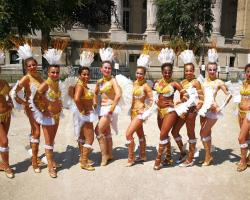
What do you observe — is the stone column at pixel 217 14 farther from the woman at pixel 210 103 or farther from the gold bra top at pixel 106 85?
the gold bra top at pixel 106 85

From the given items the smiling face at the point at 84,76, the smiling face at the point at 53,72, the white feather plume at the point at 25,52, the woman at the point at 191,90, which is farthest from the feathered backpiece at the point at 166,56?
the white feather plume at the point at 25,52

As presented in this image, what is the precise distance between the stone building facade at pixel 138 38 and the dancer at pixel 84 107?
19.1 metres

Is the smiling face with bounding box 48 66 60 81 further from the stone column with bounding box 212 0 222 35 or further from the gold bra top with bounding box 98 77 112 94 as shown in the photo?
the stone column with bounding box 212 0 222 35

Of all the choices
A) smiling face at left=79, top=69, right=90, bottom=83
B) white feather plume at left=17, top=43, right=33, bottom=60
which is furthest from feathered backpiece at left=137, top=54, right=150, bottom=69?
white feather plume at left=17, top=43, right=33, bottom=60

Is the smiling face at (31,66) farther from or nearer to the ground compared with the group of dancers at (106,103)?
farther from the ground

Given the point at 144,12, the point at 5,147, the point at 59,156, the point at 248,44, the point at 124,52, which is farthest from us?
the point at 144,12

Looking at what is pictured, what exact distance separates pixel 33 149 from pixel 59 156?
46.0 inches

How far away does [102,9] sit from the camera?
22.3 meters

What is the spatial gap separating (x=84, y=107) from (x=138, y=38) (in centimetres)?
2843

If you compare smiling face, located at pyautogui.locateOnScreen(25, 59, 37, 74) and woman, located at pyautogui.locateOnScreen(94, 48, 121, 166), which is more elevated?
smiling face, located at pyautogui.locateOnScreen(25, 59, 37, 74)

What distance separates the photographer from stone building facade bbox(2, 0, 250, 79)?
1190 inches

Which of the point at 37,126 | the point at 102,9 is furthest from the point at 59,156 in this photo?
the point at 102,9

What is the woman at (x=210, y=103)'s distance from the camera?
6.41m

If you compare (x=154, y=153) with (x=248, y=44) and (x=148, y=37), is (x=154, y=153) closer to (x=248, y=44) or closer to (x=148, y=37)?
(x=148, y=37)
